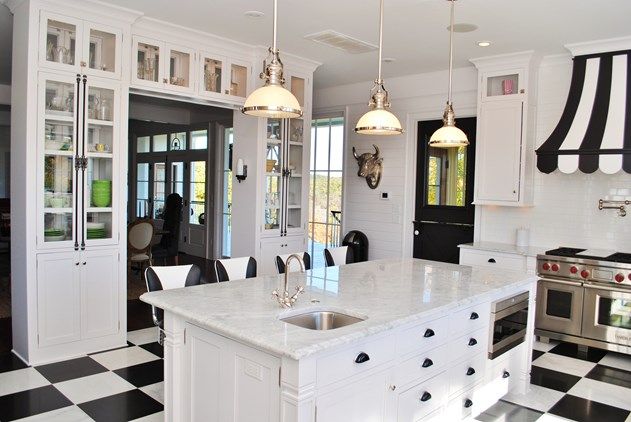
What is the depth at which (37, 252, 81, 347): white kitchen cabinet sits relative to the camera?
163 inches

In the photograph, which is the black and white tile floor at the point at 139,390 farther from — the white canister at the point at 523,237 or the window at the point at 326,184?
the window at the point at 326,184

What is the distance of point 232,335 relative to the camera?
226cm

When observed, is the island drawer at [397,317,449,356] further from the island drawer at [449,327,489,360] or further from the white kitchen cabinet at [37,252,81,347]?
the white kitchen cabinet at [37,252,81,347]

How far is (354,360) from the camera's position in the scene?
2295 mm

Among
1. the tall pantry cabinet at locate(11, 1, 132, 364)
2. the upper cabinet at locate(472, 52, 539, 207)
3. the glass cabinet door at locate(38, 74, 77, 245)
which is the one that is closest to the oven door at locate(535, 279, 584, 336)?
the upper cabinet at locate(472, 52, 539, 207)

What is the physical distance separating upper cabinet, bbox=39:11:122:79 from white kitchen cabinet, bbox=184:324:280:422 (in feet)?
8.99

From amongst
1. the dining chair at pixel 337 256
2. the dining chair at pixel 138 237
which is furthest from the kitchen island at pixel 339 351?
the dining chair at pixel 138 237

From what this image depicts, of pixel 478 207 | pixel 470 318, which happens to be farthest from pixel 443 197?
pixel 470 318

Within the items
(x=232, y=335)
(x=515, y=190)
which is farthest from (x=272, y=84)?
(x=515, y=190)

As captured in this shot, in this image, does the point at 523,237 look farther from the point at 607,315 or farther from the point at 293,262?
the point at 293,262

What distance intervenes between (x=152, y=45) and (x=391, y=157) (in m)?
3.41

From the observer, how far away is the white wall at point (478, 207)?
5281mm

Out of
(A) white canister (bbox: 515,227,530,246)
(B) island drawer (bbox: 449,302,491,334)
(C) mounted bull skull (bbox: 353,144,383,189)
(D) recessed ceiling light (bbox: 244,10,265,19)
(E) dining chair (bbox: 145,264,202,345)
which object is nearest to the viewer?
(B) island drawer (bbox: 449,302,491,334)

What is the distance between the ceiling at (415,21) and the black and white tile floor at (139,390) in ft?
9.73
